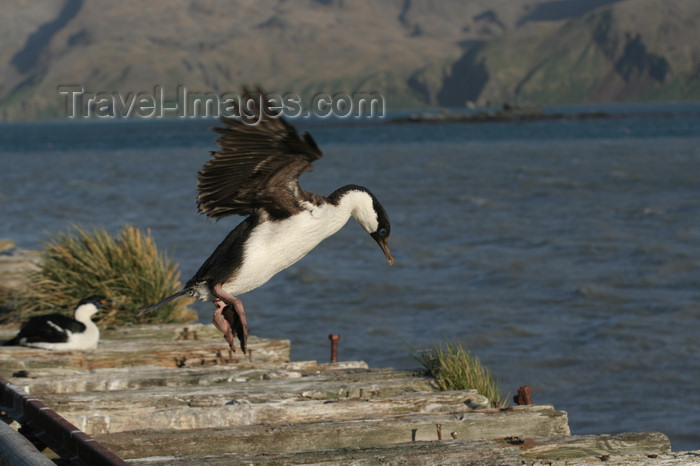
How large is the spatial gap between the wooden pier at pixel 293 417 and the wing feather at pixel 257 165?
53.7 inches

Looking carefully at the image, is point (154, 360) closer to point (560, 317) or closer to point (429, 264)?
point (560, 317)

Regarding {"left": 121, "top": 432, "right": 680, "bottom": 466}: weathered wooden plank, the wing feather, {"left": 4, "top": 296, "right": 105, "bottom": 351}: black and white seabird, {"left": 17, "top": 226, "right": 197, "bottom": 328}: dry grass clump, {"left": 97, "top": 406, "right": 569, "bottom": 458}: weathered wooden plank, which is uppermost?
{"left": 17, "top": 226, "right": 197, "bottom": 328}: dry grass clump

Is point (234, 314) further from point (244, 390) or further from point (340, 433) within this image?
point (244, 390)

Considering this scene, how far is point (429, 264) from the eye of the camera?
Result: 22.0 metres

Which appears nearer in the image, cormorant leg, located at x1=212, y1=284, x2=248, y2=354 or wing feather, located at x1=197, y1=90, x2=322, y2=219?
wing feather, located at x1=197, y1=90, x2=322, y2=219

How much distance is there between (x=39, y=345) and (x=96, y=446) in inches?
157

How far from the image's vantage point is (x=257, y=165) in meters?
6.16

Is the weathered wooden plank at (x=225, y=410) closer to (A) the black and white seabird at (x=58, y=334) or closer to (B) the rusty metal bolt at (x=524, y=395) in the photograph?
(B) the rusty metal bolt at (x=524, y=395)

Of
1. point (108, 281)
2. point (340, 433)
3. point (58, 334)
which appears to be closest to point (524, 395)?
point (340, 433)

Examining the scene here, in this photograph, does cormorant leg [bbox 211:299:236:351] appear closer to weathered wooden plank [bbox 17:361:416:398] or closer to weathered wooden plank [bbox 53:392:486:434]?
weathered wooden plank [bbox 53:392:486:434]

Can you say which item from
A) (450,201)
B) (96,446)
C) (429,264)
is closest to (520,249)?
(429,264)

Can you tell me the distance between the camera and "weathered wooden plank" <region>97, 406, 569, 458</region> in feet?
20.1

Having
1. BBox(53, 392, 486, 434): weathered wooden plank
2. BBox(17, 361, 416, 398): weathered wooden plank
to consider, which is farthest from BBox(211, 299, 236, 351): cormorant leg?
BBox(17, 361, 416, 398): weathered wooden plank

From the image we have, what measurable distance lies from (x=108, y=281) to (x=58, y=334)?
2.63 m
